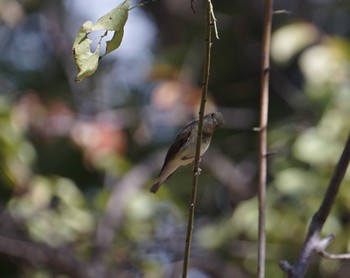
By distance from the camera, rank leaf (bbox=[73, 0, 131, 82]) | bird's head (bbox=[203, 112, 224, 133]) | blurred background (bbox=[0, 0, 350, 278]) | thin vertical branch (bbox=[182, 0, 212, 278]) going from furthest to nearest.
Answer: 1. blurred background (bbox=[0, 0, 350, 278])
2. bird's head (bbox=[203, 112, 224, 133])
3. leaf (bbox=[73, 0, 131, 82])
4. thin vertical branch (bbox=[182, 0, 212, 278])

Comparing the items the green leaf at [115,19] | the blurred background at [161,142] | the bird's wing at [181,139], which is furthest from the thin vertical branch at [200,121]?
the blurred background at [161,142]

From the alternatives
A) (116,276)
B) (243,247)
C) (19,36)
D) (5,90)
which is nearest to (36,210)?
(116,276)

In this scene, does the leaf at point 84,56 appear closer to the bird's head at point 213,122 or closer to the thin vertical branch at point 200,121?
the thin vertical branch at point 200,121

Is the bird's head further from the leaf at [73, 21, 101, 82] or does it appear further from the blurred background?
the blurred background

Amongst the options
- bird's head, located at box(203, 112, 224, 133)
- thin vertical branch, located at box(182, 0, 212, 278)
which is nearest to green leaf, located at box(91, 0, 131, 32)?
thin vertical branch, located at box(182, 0, 212, 278)

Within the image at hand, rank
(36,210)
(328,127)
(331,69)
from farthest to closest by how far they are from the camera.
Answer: (36,210) → (331,69) → (328,127)

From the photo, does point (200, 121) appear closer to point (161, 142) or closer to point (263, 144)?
point (263, 144)

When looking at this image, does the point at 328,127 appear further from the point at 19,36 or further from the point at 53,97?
the point at 19,36

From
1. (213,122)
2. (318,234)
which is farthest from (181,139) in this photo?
(318,234)

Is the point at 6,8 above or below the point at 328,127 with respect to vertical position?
above
